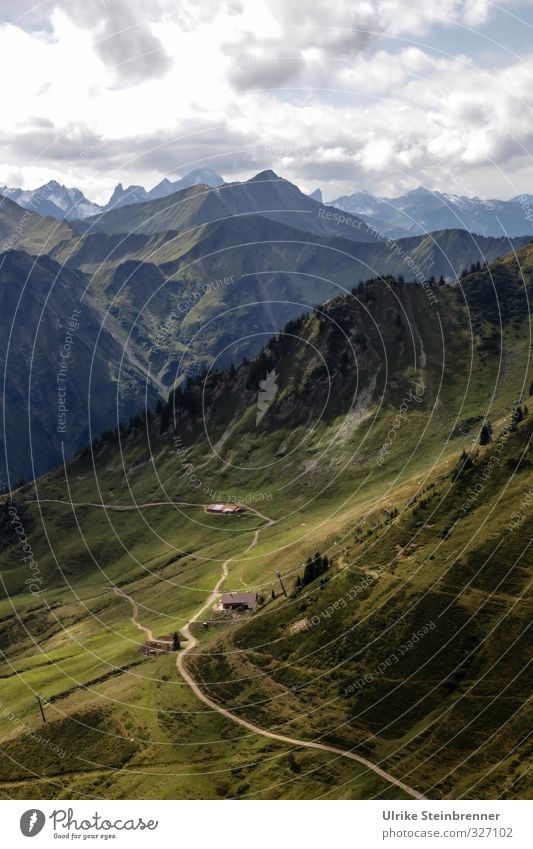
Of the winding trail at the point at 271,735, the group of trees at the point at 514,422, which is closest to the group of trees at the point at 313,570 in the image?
the winding trail at the point at 271,735

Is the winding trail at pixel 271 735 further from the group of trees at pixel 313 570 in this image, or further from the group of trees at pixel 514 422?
the group of trees at pixel 514 422

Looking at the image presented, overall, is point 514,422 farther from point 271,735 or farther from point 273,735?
point 271,735

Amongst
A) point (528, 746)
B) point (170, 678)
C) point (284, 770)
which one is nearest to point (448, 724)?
point (528, 746)

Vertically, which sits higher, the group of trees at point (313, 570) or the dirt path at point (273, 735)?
the group of trees at point (313, 570)

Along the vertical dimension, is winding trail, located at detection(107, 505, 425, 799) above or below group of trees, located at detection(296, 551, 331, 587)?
below

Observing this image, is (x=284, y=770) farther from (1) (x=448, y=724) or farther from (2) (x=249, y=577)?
(2) (x=249, y=577)

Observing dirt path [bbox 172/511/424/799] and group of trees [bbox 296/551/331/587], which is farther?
group of trees [bbox 296/551/331/587]

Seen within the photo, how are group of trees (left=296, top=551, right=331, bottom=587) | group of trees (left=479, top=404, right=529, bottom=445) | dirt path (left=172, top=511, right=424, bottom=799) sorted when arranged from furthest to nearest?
1. group of trees (left=479, top=404, right=529, bottom=445)
2. group of trees (left=296, top=551, right=331, bottom=587)
3. dirt path (left=172, top=511, right=424, bottom=799)

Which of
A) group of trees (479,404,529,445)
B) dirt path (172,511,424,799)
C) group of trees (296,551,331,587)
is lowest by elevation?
dirt path (172,511,424,799)

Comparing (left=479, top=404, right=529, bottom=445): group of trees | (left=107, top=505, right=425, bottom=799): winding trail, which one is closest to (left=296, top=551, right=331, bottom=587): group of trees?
(left=107, top=505, right=425, bottom=799): winding trail

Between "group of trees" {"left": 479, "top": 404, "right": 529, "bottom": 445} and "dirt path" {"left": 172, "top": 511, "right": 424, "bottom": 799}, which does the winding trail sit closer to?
"dirt path" {"left": 172, "top": 511, "right": 424, "bottom": 799}
